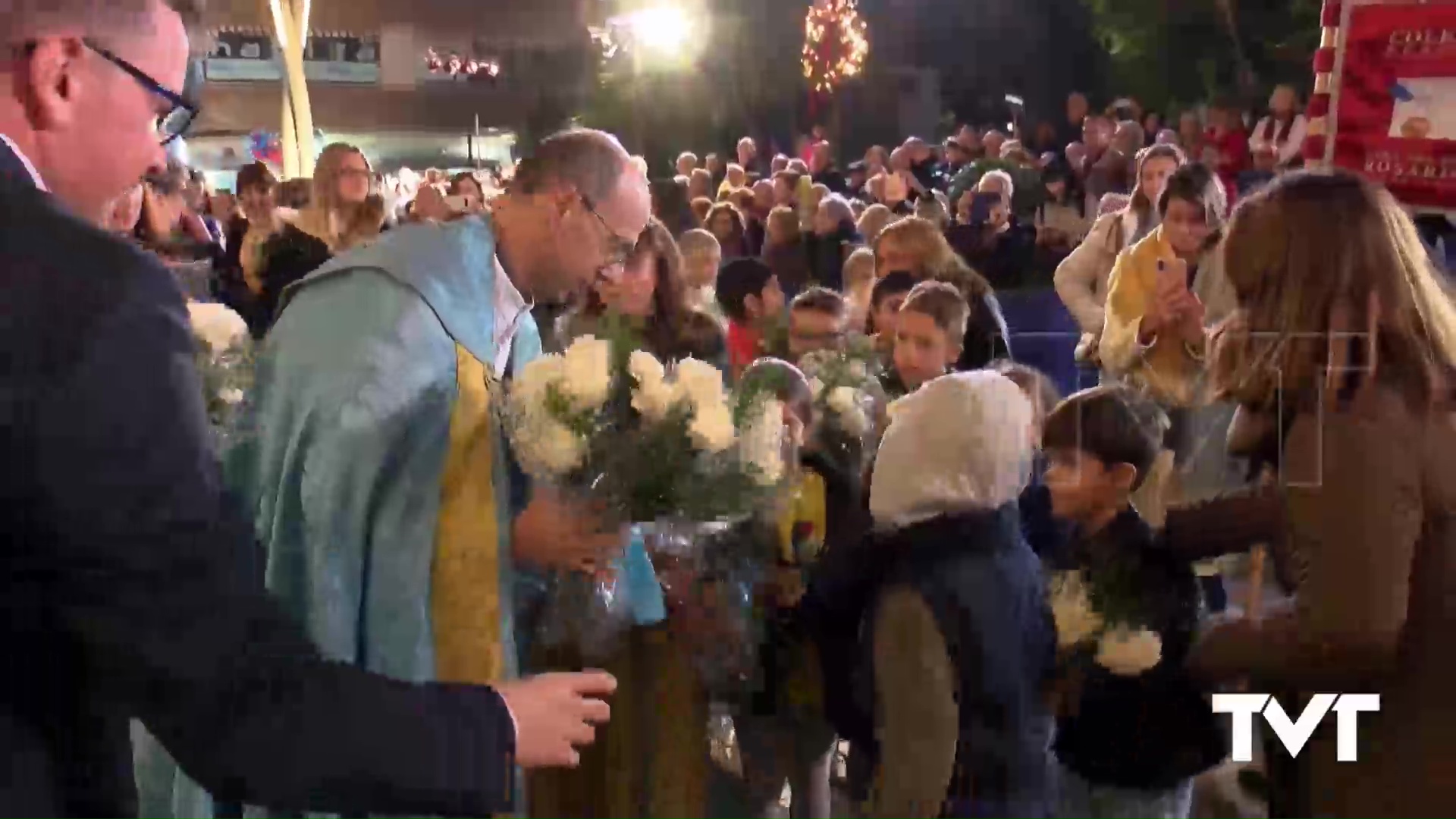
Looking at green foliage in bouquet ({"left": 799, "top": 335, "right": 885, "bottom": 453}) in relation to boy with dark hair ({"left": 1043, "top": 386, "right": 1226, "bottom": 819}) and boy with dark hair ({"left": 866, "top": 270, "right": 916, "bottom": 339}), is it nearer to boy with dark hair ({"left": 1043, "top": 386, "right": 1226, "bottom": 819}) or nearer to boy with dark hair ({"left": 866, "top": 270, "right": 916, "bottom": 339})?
boy with dark hair ({"left": 1043, "top": 386, "right": 1226, "bottom": 819})

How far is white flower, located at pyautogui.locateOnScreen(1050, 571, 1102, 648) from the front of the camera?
114 inches

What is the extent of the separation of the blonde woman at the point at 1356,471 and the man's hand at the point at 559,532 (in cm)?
110

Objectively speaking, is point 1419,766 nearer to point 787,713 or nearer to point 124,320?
point 787,713

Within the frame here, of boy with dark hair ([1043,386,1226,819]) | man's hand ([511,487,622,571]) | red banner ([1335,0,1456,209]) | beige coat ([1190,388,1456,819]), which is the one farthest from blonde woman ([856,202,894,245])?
beige coat ([1190,388,1456,819])

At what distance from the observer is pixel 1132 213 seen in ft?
19.1

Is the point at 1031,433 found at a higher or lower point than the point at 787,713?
higher

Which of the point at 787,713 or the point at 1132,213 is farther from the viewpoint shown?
the point at 1132,213

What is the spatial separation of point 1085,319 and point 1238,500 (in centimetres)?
309

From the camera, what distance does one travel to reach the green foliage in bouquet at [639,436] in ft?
8.04

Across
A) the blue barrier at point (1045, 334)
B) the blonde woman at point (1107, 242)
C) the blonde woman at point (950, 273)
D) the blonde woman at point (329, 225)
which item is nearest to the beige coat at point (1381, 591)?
the blonde woman at point (950, 273)

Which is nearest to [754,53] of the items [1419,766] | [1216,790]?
[1216,790]

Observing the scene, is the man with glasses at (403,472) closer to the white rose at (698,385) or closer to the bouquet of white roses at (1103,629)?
the white rose at (698,385)

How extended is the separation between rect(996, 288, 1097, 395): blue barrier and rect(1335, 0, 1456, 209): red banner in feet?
4.12

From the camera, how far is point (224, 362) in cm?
333
